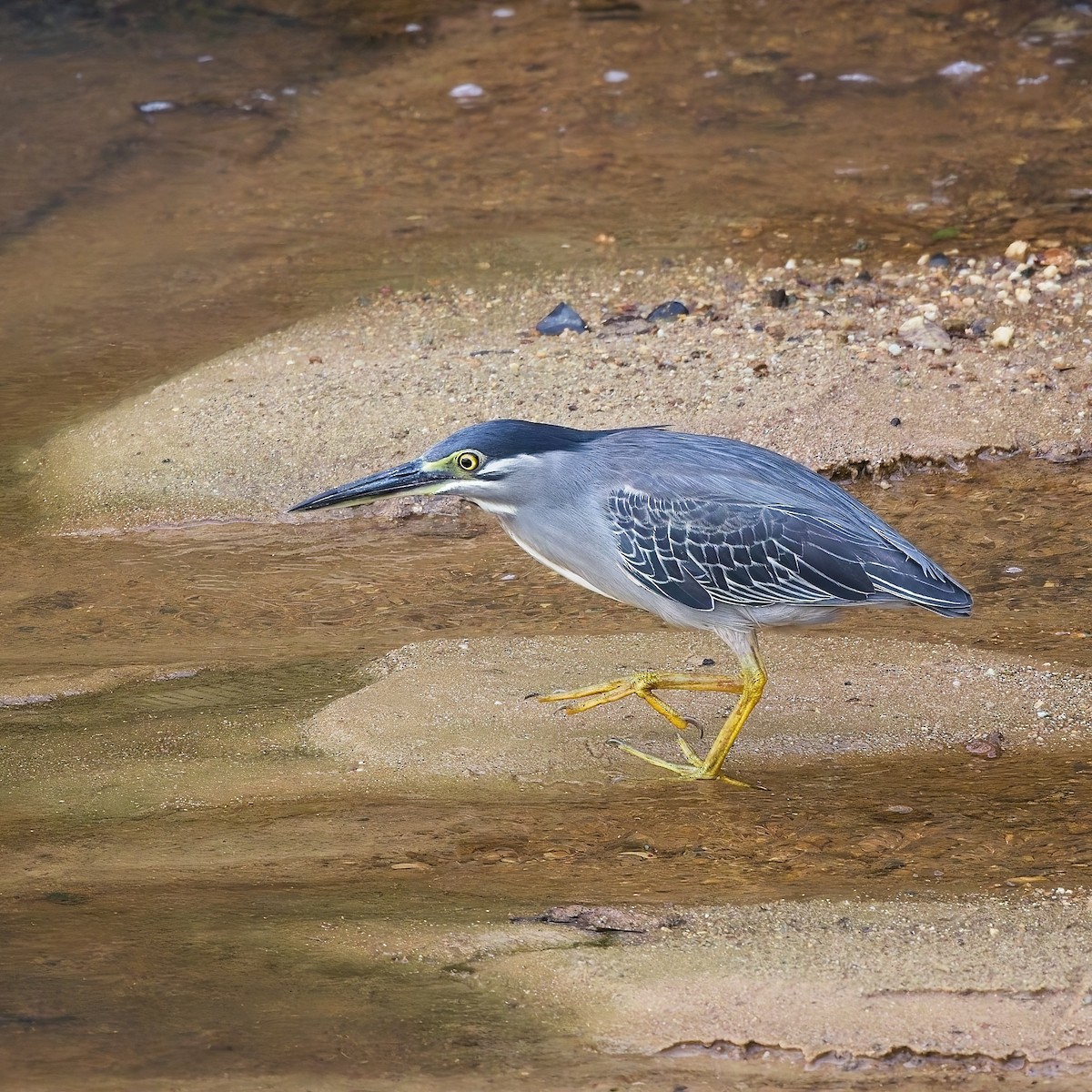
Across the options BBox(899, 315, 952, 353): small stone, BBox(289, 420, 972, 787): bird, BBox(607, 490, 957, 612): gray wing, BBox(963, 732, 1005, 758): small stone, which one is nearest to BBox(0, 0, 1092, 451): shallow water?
BBox(899, 315, 952, 353): small stone

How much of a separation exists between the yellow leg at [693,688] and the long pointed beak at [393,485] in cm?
78

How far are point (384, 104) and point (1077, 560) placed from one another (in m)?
7.23

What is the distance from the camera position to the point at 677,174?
988 cm

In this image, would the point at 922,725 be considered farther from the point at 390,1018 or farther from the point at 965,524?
the point at 390,1018

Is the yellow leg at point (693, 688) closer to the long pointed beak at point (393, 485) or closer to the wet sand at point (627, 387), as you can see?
the long pointed beak at point (393, 485)

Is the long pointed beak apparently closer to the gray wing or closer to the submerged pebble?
the gray wing

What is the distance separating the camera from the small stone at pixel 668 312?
303 inches

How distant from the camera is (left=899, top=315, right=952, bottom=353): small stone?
7.23 m

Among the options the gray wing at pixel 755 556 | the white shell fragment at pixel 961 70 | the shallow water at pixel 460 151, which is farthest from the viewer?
the white shell fragment at pixel 961 70

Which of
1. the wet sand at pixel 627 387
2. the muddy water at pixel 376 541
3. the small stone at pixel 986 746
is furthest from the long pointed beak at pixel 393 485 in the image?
the wet sand at pixel 627 387

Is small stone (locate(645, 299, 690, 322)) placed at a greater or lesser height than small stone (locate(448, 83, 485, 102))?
lesser

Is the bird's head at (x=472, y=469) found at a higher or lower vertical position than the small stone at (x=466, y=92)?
higher

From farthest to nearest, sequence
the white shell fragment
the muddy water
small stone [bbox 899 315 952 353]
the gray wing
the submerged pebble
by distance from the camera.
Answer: the white shell fragment → the submerged pebble → small stone [bbox 899 315 952 353] → the gray wing → the muddy water

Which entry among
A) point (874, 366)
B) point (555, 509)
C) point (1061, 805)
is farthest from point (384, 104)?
point (1061, 805)
